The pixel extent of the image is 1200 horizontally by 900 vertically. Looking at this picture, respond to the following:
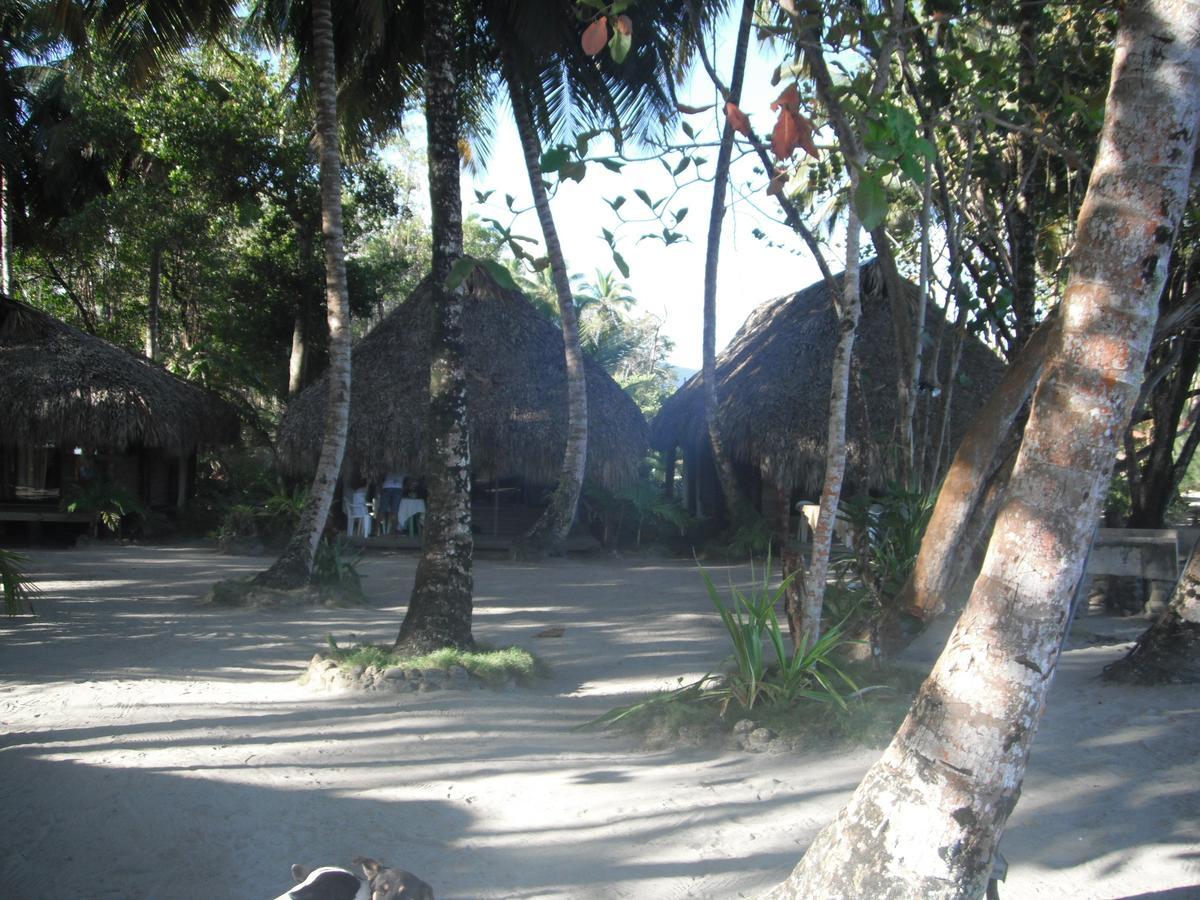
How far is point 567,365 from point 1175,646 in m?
9.30

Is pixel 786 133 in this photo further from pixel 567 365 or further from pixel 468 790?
pixel 567 365

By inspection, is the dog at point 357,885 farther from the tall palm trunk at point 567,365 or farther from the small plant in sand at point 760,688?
the tall palm trunk at point 567,365

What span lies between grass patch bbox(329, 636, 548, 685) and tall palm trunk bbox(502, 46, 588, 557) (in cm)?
607

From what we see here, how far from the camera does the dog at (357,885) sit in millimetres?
2814

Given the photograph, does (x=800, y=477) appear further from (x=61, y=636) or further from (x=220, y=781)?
(x=220, y=781)

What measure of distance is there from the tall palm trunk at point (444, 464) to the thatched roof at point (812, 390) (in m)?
7.39

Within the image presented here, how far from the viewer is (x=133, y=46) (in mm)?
10359

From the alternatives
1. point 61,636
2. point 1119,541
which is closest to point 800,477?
point 1119,541

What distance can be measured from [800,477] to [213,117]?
1133 centimetres

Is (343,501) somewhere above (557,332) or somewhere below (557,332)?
below

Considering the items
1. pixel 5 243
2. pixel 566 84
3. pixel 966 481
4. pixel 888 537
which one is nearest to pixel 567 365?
pixel 566 84

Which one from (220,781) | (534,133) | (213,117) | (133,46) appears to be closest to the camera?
(220,781)

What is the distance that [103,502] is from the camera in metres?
15.6

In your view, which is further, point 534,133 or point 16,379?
point 16,379
